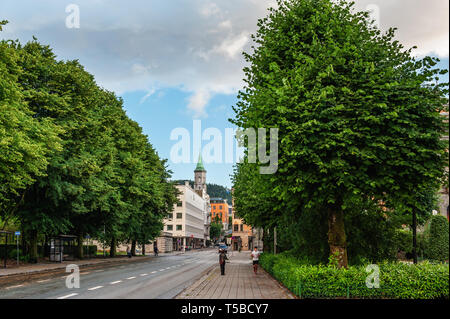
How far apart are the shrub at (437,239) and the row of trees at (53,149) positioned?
24873 millimetres

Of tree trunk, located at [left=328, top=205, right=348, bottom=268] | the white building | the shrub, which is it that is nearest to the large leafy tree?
tree trunk, located at [left=328, top=205, right=348, bottom=268]

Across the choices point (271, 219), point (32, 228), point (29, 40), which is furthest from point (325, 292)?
point (29, 40)

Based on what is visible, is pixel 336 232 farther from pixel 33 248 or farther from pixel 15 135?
pixel 33 248

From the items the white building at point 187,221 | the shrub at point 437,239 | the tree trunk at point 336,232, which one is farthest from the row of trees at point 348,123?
the white building at point 187,221

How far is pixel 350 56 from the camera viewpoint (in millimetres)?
15000

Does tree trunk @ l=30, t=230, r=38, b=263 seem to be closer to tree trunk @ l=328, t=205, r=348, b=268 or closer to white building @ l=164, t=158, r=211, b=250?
tree trunk @ l=328, t=205, r=348, b=268

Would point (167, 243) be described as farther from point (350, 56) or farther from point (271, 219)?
point (350, 56)

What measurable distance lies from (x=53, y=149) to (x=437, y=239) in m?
28.9

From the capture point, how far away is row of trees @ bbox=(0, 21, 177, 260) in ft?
81.7

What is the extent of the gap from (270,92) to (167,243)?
94.4 meters

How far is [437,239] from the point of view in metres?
36.9

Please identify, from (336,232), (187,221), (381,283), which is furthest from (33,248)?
(187,221)

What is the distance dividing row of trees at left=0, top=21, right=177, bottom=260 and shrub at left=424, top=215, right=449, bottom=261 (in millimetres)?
24873
